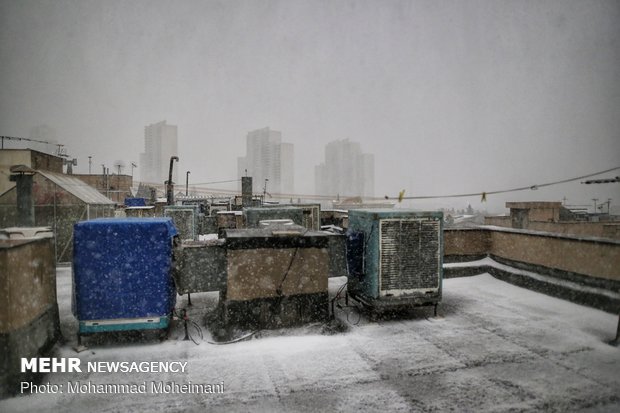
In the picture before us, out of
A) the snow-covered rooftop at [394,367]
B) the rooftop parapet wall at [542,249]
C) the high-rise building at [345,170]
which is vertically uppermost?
the high-rise building at [345,170]

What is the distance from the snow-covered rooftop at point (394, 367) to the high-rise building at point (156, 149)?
13415 centimetres

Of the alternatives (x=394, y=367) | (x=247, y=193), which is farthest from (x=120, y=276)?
(x=247, y=193)

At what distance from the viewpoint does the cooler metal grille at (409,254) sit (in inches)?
284

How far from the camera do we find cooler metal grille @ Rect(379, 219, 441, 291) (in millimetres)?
7219

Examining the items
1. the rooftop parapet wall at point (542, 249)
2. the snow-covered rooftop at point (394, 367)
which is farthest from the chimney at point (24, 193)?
the rooftop parapet wall at point (542, 249)

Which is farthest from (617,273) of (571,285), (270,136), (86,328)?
(270,136)

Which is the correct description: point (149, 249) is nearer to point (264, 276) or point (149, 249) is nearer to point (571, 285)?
point (264, 276)

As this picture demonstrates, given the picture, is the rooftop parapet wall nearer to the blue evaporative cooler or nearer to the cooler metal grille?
the cooler metal grille

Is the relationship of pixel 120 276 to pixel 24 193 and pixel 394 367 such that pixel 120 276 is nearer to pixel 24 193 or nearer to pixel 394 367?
pixel 24 193

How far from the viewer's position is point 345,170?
138 meters

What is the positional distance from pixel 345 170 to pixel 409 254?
132379 millimetres

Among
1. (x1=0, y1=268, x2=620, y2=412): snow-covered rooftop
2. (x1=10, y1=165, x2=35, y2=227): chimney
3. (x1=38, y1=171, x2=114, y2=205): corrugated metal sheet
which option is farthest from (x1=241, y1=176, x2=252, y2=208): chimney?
(x1=0, y1=268, x2=620, y2=412): snow-covered rooftop

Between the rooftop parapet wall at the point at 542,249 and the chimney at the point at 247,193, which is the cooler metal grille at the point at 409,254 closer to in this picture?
the rooftop parapet wall at the point at 542,249

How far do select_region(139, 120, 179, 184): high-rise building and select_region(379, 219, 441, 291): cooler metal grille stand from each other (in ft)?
439
